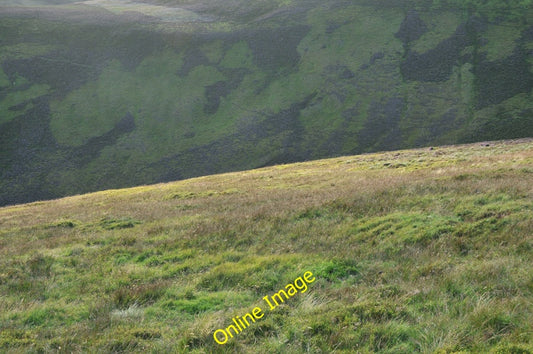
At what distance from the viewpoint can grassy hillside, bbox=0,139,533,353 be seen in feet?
18.8

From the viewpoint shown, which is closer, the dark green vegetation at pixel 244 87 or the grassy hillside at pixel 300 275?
the grassy hillside at pixel 300 275

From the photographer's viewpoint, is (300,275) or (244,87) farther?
(244,87)

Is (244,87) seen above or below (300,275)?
below

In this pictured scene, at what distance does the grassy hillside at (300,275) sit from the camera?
18.8 ft

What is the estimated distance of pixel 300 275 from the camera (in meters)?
8.27

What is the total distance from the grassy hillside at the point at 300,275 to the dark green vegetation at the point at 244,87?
175 ft

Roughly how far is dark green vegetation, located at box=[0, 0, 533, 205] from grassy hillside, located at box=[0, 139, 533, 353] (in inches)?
2094

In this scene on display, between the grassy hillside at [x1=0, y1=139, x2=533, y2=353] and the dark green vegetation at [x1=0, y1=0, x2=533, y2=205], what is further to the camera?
the dark green vegetation at [x1=0, y1=0, x2=533, y2=205]

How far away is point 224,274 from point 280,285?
61.2 inches

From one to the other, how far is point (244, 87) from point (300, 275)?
79.2 metres

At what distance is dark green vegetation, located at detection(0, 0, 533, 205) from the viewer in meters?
67.1

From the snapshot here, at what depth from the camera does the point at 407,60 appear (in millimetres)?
83250

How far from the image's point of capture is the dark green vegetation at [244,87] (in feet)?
220

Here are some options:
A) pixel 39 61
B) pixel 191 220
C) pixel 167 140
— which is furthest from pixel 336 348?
pixel 39 61
